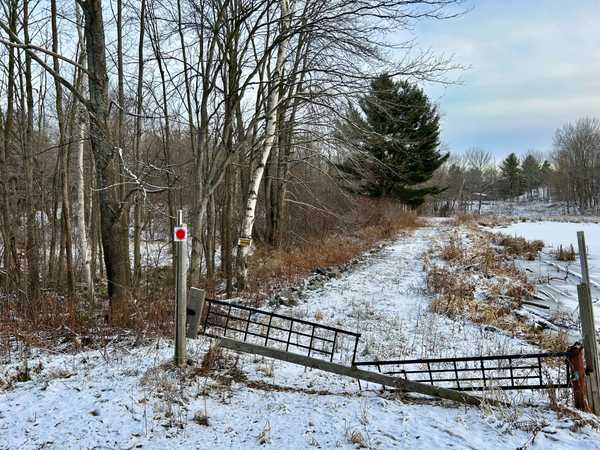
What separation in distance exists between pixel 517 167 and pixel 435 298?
221 ft

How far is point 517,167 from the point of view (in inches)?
2504

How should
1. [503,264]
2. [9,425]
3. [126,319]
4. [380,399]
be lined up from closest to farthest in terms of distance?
[9,425] → [380,399] → [126,319] → [503,264]

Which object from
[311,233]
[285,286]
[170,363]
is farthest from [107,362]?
[311,233]

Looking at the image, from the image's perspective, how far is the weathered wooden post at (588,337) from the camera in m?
2.84

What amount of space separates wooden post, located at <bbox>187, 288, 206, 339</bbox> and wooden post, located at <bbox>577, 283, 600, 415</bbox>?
318 centimetres

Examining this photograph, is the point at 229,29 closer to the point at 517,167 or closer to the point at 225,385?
the point at 225,385

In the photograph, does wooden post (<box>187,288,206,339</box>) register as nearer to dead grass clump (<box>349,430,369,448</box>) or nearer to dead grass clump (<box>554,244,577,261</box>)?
dead grass clump (<box>349,430,369,448</box>)

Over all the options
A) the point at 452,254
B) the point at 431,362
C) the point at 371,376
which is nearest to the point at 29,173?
the point at 371,376

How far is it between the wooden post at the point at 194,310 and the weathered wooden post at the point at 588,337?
10.4ft

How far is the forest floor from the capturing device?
2496mm

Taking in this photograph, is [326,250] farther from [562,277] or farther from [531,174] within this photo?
[531,174]

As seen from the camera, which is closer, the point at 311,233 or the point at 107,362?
the point at 107,362

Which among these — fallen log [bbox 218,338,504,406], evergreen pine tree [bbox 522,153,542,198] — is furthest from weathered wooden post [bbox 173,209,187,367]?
evergreen pine tree [bbox 522,153,542,198]

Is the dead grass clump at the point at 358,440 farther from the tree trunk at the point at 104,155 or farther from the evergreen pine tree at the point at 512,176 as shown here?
the evergreen pine tree at the point at 512,176
